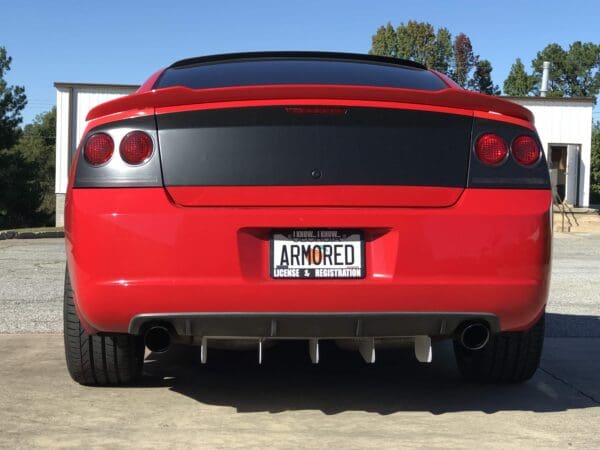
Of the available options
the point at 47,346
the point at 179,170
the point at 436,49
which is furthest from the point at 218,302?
the point at 436,49

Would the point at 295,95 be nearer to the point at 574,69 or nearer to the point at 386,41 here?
the point at 386,41

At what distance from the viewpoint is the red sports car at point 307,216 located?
2977mm

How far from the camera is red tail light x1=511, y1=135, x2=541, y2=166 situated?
3209 millimetres

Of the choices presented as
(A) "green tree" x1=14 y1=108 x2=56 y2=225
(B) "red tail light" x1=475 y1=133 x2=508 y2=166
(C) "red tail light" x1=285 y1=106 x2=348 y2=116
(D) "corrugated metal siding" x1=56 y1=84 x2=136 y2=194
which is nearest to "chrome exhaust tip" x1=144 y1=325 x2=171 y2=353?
(C) "red tail light" x1=285 y1=106 x2=348 y2=116

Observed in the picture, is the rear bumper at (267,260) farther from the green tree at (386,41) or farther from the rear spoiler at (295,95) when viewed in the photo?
the green tree at (386,41)

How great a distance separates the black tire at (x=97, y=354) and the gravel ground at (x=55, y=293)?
1.84 metres

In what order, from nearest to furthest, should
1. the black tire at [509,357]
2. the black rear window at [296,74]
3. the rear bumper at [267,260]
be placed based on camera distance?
the rear bumper at [267,260] → the black rear window at [296,74] → the black tire at [509,357]

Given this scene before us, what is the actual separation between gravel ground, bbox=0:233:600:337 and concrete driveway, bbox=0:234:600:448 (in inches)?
18.8

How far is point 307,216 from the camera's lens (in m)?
3.00

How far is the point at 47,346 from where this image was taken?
4844 millimetres

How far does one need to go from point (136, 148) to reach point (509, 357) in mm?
2070

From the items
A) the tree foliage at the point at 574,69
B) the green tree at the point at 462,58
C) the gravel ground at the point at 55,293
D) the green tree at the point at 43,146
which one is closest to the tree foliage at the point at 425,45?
the green tree at the point at 462,58

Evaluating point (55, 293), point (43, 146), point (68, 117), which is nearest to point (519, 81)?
point (43, 146)

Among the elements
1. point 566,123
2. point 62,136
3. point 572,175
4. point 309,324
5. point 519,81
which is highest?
point 519,81
